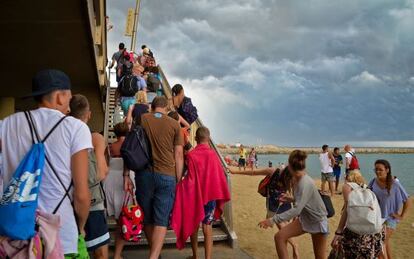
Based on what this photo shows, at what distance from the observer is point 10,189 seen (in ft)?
7.43

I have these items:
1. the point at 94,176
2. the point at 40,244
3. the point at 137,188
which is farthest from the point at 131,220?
the point at 40,244

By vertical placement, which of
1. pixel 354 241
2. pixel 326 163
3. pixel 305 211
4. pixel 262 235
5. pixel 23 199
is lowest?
pixel 262 235

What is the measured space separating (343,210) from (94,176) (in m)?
2.95

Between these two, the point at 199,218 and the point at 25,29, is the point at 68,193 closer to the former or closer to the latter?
the point at 199,218

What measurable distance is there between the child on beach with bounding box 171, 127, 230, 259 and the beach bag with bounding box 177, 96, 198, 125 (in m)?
1.50

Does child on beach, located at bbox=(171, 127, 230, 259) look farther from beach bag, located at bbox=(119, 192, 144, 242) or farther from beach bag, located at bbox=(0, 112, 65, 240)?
beach bag, located at bbox=(0, 112, 65, 240)

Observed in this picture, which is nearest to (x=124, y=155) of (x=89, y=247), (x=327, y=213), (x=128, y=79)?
(x=89, y=247)

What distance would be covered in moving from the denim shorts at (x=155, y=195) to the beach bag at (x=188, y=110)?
2.58 meters

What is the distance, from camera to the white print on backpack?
224 centimetres

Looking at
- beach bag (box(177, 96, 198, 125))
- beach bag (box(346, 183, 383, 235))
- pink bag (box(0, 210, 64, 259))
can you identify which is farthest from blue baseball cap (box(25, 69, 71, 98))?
beach bag (box(177, 96, 198, 125))

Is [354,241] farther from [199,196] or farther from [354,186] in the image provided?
[199,196]

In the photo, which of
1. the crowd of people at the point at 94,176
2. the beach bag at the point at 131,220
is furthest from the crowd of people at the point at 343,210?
the beach bag at the point at 131,220

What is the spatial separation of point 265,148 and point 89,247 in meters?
145

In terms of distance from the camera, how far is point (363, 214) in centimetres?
445
